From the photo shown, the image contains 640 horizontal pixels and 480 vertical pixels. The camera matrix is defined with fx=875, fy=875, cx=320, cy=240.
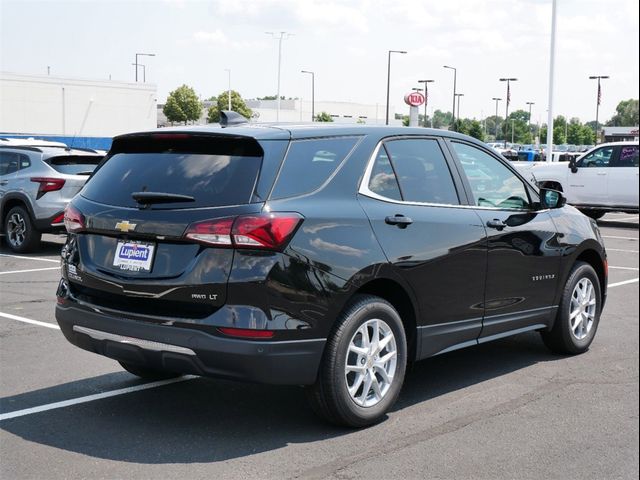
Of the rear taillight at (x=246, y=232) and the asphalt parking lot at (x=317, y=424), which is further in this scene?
the rear taillight at (x=246, y=232)

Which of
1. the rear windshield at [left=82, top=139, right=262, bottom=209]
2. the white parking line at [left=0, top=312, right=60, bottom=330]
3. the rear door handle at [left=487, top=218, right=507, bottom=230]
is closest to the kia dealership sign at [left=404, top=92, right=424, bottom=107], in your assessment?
the white parking line at [left=0, top=312, right=60, bottom=330]

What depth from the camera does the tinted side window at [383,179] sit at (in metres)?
5.33

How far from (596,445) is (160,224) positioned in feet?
8.77

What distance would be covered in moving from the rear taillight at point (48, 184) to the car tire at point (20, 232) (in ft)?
1.44

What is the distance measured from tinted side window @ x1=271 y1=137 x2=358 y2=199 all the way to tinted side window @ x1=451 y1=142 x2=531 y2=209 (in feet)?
3.70

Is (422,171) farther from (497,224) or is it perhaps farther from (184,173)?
(184,173)

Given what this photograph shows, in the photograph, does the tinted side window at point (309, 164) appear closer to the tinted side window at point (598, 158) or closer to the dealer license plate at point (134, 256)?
the dealer license plate at point (134, 256)

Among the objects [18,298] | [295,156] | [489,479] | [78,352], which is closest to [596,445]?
[489,479]

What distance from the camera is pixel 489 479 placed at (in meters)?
4.30

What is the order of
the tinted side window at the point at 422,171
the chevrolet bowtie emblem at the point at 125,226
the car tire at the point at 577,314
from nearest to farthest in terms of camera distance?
1. the chevrolet bowtie emblem at the point at 125,226
2. the tinted side window at the point at 422,171
3. the car tire at the point at 577,314

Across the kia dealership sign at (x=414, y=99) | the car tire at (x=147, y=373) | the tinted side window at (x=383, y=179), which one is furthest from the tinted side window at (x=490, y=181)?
the kia dealership sign at (x=414, y=99)

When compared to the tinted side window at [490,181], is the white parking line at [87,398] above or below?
below

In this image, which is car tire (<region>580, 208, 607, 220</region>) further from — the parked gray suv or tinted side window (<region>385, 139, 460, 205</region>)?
tinted side window (<region>385, 139, 460, 205</region>)

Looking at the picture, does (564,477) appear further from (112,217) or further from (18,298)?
(18,298)
